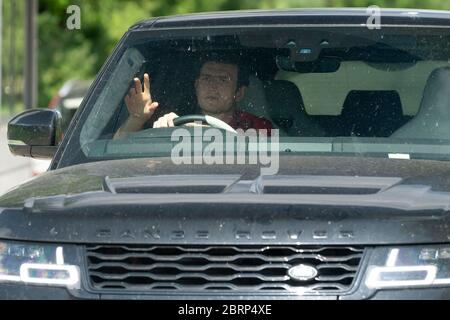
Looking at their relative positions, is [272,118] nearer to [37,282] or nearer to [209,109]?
[209,109]

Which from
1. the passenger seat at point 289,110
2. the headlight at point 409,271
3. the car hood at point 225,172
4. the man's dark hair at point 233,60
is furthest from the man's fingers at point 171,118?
the headlight at point 409,271

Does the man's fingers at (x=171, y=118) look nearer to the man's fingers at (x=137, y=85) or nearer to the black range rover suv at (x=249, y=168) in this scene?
the black range rover suv at (x=249, y=168)

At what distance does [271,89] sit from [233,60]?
21 centimetres

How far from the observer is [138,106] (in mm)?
6289

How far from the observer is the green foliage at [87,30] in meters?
55.4

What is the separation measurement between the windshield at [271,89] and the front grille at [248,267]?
1330mm

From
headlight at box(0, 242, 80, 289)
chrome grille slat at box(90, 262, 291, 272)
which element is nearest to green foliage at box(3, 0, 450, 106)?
headlight at box(0, 242, 80, 289)

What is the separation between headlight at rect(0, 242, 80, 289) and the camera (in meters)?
4.63

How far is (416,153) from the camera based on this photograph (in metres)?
5.70

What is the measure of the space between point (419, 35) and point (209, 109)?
930 millimetres

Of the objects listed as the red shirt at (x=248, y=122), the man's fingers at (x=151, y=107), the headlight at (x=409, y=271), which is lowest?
the headlight at (x=409, y=271)

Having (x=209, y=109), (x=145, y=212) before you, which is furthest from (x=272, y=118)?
(x=145, y=212)

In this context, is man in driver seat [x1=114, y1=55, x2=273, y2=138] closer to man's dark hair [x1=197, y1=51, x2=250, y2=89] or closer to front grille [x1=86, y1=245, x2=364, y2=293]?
→ man's dark hair [x1=197, y1=51, x2=250, y2=89]

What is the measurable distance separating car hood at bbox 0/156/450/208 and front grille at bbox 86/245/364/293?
0.51m
